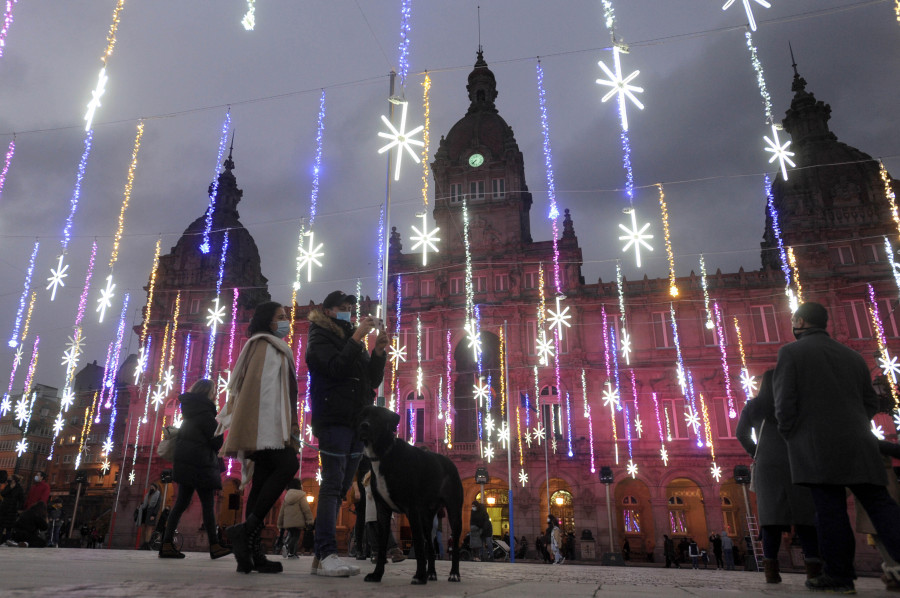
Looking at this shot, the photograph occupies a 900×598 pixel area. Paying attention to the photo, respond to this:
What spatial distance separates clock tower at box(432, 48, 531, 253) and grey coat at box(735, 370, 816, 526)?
29563 mm

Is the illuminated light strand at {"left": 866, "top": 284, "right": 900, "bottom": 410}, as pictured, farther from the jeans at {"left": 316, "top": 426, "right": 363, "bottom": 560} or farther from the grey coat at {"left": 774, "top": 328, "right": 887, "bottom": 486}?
the jeans at {"left": 316, "top": 426, "right": 363, "bottom": 560}

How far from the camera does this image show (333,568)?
3.73m

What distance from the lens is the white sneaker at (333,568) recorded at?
3.70m

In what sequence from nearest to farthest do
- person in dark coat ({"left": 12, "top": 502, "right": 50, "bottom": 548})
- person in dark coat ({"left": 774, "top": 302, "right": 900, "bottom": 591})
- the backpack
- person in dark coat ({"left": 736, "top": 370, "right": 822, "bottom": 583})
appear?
person in dark coat ({"left": 774, "top": 302, "right": 900, "bottom": 591}) < person in dark coat ({"left": 736, "top": 370, "right": 822, "bottom": 583}) < the backpack < person in dark coat ({"left": 12, "top": 502, "right": 50, "bottom": 548})

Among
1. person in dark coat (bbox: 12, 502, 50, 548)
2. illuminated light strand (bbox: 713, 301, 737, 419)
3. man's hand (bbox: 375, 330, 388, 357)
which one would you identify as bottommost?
person in dark coat (bbox: 12, 502, 50, 548)

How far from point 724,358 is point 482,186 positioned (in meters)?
18.2

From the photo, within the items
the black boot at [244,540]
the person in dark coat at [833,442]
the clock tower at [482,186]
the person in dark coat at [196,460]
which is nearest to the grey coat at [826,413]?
the person in dark coat at [833,442]

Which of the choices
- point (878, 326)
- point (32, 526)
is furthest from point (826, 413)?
point (878, 326)

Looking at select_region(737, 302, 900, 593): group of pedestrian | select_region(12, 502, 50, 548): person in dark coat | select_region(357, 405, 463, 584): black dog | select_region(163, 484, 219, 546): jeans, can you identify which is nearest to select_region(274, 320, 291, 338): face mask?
select_region(357, 405, 463, 584): black dog

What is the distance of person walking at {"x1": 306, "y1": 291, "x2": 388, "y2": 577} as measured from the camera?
4.24m

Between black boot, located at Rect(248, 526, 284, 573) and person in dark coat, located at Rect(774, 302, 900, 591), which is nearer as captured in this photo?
person in dark coat, located at Rect(774, 302, 900, 591)

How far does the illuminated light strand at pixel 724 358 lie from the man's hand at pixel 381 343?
93.7 feet

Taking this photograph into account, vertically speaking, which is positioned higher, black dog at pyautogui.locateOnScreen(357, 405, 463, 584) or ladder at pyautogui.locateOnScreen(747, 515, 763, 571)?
black dog at pyautogui.locateOnScreen(357, 405, 463, 584)

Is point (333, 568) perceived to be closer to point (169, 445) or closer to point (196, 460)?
point (196, 460)
